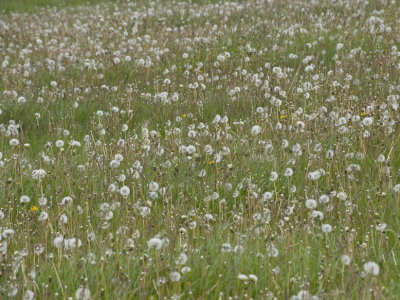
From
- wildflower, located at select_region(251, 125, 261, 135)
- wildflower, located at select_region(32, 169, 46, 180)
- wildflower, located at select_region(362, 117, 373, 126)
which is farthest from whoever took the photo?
wildflower, located at select_region(251, 125, 261, 135)

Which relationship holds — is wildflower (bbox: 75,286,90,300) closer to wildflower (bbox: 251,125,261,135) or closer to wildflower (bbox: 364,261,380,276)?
wildflower (bbox: 364,261,380,276)

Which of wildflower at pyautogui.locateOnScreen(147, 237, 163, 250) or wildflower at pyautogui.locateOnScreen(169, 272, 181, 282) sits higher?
wildflower at pyautogui.locateOnScreen(147, 237, 163, 250)

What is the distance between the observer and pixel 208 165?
5602mm

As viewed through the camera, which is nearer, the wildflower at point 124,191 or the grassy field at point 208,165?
the grassy field at point 208,165

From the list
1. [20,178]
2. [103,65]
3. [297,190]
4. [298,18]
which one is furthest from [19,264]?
[298,18]

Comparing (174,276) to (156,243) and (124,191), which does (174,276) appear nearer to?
(156,243)

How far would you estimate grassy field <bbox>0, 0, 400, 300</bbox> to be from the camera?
364 centimetres

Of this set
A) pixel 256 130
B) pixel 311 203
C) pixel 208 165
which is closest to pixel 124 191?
pixel 208 165

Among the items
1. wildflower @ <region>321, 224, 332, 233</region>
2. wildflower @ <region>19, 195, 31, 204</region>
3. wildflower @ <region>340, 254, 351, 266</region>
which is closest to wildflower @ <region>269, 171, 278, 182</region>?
wildflower @ <region>321, 224, 332, 233</region>

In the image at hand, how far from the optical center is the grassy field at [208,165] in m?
3.64

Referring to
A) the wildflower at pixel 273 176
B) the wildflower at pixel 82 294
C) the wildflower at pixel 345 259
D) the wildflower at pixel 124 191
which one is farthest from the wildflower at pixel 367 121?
the wildflower at pixel 82 294

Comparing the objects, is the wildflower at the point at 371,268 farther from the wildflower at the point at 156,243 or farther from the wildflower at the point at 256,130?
the wildflower at the point at 256,130

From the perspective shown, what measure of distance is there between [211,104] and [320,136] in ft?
6.53

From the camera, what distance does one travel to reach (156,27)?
12766 millimetres
